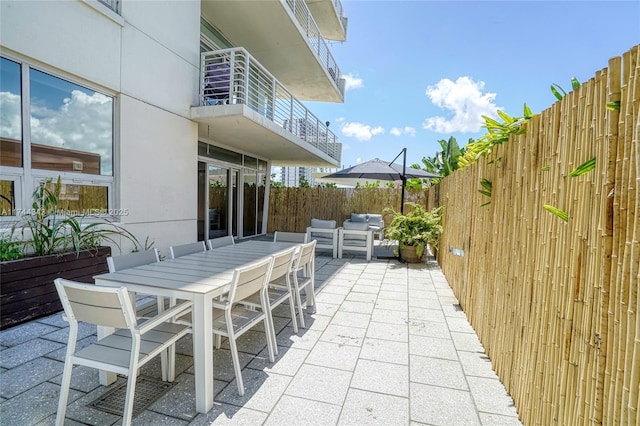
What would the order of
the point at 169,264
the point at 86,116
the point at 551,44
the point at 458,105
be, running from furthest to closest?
the point at 458,105, the point at 551,44, the point at 86,116, the point at 169,264

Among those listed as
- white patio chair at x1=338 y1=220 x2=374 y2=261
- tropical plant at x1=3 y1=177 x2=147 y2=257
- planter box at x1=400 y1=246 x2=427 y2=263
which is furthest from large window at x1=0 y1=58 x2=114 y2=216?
planter box at x1=400 y1=246 x2=427 y2=263

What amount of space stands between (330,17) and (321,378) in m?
13.4

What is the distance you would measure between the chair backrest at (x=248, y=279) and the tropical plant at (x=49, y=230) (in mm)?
2892

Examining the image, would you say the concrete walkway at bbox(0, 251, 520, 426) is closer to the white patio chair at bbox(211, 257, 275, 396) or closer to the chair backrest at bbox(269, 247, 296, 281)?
the white patio chair at bbox(211, 257, 275, 396)

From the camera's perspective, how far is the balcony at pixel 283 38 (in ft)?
23.0

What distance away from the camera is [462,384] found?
2439mm

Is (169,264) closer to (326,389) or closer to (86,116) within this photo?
(326,389)

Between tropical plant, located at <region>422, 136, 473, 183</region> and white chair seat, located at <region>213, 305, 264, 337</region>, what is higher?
tropical plant, located at <region>422, 136, 473, 183</region>

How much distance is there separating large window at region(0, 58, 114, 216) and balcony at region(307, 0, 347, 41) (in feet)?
31.9

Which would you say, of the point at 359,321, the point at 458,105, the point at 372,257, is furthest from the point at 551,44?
the point at 458,105

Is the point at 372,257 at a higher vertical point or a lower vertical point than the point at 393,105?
lower

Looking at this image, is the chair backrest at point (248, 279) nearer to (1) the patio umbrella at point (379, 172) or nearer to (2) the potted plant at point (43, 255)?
→ (2) the potted plant at point (43, 255)

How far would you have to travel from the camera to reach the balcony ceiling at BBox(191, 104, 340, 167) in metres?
5.91

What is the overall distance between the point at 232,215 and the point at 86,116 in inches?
216
